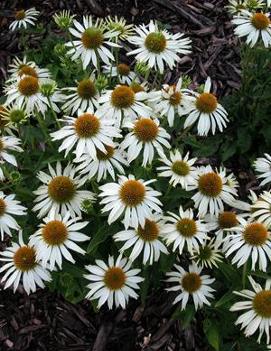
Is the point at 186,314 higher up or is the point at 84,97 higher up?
the point at 84,97

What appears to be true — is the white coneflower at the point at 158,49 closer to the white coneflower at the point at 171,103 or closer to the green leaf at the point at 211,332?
the white coneflower at the point at 171,103

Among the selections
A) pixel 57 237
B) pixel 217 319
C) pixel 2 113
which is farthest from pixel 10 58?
pixel 217 319

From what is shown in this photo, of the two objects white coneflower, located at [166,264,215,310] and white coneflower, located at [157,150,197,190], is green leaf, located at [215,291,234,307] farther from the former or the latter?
white coneflower, located at [157,150,197,190]

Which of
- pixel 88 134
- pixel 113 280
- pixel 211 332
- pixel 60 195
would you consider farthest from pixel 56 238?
pixel 211 332

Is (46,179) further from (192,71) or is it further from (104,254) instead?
(192,71)

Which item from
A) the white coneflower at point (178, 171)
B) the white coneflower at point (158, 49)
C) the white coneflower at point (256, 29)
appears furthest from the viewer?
the white coneflower at point (256, 29)

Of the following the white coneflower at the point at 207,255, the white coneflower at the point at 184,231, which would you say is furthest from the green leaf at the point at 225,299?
the white coneflower at the point at 184,231

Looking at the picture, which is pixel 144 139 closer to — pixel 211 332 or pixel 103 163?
pixel 103 163
